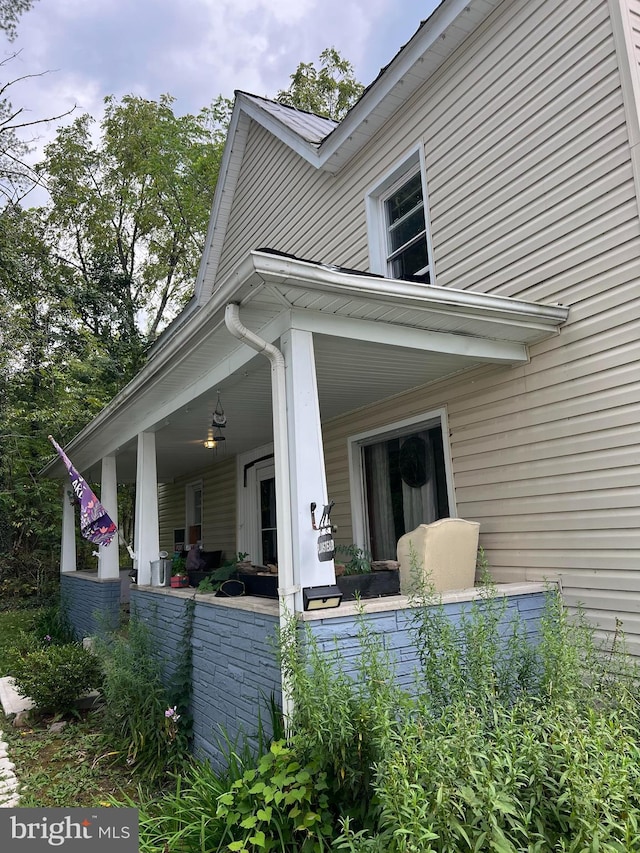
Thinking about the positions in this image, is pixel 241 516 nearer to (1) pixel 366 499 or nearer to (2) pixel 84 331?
(1) pixel 366 499

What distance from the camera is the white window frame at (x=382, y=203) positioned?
5930 millimetres

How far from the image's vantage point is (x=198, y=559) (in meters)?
5.58

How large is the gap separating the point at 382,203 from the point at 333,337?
3.35 metres

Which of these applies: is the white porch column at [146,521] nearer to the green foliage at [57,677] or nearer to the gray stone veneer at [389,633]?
the green foliage at [57,677]

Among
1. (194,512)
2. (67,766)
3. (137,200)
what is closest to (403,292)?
(67,766)

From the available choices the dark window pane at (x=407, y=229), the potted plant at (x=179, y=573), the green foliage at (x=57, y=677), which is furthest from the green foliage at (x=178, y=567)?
the dark window pane at (x=407, y=229)

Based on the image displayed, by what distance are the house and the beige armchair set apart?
374 mm

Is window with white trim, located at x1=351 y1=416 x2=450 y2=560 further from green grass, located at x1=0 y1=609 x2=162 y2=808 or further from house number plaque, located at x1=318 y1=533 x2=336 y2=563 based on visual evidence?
green grass, located at x1=0 y1=609 x2=162 y2=808

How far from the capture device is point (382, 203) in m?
6.42

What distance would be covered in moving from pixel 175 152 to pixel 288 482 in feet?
61.8

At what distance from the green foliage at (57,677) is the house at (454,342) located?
30.6 inches

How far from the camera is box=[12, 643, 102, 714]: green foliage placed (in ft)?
18.3

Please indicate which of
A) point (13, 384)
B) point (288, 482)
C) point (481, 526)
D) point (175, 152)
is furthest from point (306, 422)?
point (175, 152)

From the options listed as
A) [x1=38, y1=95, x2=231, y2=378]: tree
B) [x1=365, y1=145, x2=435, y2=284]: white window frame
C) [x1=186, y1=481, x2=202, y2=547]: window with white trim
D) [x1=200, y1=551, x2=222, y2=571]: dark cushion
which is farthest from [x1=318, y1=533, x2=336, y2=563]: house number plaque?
[x1=38, y1=95, x2=231, y2=378]: tree
